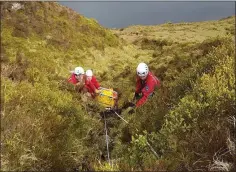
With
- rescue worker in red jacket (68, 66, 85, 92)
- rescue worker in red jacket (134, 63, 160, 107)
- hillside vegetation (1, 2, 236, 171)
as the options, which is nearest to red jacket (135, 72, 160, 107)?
rescue worker in red jacket (134, 63, 160, 107)

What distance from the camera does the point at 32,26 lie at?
19.9m

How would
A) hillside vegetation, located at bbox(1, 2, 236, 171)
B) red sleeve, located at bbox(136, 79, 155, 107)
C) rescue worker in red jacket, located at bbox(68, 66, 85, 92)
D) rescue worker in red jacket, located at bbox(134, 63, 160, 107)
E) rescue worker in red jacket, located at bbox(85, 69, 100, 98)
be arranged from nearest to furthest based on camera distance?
1. hillside vegetation, located at bbox(1, 2, 236, 171)
2. red sleeve, located at bbox(136, 79, 155, 107)
3. rescue worker in red jacket, located at bbox(134, 63, 160, 107)
4. rescue worker in red jacket, located at bbox(85, 69, 100, 98)
5. rescue worker in red jacket, located at bbox(68, 66, 85, 92)

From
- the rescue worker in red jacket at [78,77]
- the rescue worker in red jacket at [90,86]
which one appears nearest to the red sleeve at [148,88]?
the rescue worker in red jacket at [90,86]

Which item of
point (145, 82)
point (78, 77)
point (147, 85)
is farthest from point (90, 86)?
point (147, 85)

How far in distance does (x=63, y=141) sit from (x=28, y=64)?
22.3ft

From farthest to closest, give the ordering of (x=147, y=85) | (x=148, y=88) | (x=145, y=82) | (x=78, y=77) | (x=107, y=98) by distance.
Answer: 1. (x=78, y=77)
2. (x=107, y=98)
3. (x=145, y=82)
4. (x=147, y=85)
5. (x=148, y=88)

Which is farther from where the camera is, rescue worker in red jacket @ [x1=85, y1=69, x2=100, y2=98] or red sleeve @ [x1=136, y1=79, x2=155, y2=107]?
rescue worker in red jacket @ [x1=85, y1=69, x2=100, y2=98]

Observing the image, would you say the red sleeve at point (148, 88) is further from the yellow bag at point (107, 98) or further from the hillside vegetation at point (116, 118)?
the hillside vegetation at point (116, 118)

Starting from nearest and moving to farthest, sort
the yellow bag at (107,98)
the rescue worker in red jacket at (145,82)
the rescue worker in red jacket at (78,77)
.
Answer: the rescue worker in red jacket at (145,82) → the yellow bag at (107,98) → the rescue worker in red jacket at (78,77)

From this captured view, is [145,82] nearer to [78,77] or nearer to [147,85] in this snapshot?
[147,85]

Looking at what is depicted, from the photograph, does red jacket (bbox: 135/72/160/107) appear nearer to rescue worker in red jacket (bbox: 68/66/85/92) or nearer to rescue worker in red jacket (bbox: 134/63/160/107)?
rescue worker in red jacket (bbox: 134/63/160/107)

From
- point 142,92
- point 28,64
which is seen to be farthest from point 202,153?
point 28,64

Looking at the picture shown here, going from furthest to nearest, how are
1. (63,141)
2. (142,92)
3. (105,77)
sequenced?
(105,77)
(142,92)
(63,141)

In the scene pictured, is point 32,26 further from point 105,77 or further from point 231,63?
point 231,63
